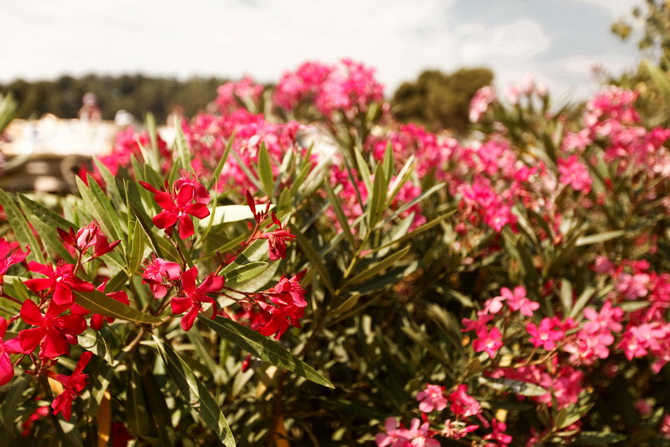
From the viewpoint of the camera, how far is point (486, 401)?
956mm

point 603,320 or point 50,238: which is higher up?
point 50,238

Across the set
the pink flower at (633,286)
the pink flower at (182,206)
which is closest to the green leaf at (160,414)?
the pink flower at (182,206)

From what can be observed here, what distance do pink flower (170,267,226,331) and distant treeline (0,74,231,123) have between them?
39.2m

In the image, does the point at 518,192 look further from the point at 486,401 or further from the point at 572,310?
the point at 486,401

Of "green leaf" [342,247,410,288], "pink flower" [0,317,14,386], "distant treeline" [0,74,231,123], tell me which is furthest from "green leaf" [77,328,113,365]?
"distant treeline" [0,74,231,123]

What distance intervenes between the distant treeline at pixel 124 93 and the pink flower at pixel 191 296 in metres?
39.2

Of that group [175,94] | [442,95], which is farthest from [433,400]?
[175,94]

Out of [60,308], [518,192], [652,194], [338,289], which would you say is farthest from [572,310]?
[60,308]

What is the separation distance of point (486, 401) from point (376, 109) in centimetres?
110

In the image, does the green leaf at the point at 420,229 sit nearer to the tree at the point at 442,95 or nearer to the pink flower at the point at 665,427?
the pink flower at the point at 665,427

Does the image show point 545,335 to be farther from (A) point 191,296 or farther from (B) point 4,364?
(B) point 4,364

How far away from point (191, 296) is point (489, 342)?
1.96 ft

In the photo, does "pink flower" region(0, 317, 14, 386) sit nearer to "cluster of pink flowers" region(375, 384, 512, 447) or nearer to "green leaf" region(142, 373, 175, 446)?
"green leaf" region(142, 373, 175, 446)

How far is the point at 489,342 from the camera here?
0.92m
